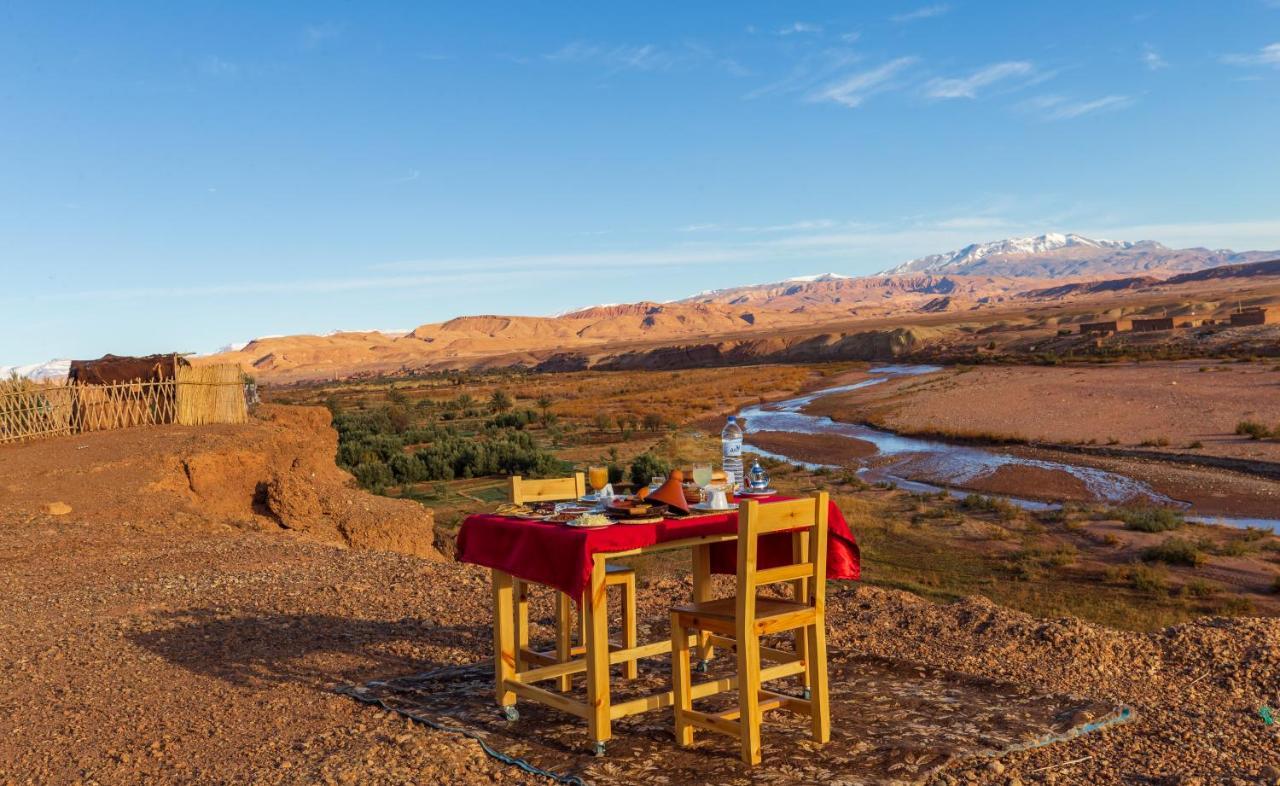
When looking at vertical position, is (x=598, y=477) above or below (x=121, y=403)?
above

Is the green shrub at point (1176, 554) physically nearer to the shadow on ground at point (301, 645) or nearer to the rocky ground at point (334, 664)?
the rocky ground at point (334, 664)

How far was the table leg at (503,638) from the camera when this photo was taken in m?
5.80

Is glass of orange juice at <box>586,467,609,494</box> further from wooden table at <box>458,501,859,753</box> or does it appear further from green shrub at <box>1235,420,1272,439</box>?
green shrub at <box>1235,420,1272,439</box>

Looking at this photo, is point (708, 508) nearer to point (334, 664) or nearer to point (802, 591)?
point (802, 591)

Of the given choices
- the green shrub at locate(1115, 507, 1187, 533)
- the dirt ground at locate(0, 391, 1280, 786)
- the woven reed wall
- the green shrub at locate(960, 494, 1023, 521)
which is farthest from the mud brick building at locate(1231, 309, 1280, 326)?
the woven reed wall

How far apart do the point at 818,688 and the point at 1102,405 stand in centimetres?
3096

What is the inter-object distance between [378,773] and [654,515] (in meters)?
1.83

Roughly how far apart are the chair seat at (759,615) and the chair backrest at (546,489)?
4.63ft

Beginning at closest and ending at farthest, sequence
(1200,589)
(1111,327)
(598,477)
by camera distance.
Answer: (598,477) < (1200,589) < (1111,327)

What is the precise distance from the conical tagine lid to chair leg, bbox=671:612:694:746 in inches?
22.0

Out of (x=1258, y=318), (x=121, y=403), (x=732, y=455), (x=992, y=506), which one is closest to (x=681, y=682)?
(x=732, y=455)

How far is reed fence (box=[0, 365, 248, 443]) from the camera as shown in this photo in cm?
1994

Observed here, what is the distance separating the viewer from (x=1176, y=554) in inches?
538

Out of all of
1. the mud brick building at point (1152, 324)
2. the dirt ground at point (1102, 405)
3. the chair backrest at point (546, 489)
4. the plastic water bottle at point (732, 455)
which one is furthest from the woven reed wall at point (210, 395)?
the mud brick building at point (1152, 324)
